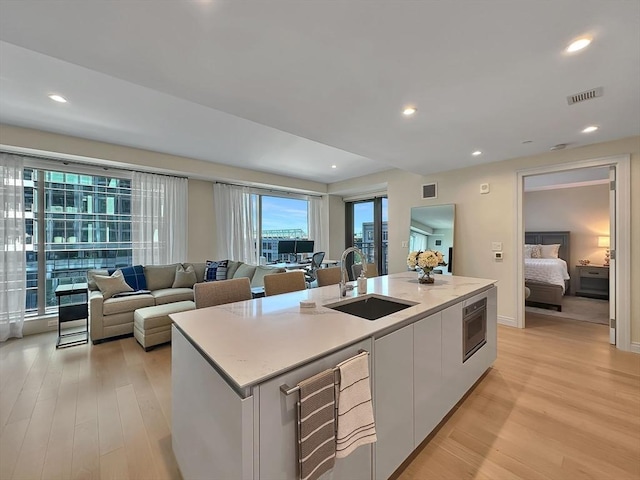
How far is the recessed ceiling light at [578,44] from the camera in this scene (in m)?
1.55

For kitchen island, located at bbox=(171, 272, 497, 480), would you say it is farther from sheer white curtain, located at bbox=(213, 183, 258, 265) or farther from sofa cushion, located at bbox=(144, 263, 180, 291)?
sheer white curtain, located at bbox=(213, 183, 258, 265)

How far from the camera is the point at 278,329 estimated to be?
1.36m

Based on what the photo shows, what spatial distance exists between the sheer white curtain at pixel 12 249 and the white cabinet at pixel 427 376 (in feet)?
16.3

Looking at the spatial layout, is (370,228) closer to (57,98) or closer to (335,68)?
(335,68)

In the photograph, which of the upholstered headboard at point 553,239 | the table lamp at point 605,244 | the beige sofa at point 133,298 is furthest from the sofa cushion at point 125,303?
the table lamp at point 605,244

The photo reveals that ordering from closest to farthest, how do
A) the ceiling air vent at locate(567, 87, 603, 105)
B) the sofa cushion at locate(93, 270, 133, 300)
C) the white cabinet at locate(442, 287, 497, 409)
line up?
the white cabinet at locate(442, 287, 497, 409) → the ceiling air vent at locate(567, 87, 603, 105) → the sofa cushion at locate(93, 270, 133, 300)

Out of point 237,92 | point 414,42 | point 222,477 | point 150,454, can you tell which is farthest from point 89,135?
point 222,477

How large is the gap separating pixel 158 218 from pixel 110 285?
1404mm

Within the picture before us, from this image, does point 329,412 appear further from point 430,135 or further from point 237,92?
point 430,135

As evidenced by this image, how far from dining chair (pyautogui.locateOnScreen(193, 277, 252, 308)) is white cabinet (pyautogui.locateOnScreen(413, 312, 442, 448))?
4.28 ft

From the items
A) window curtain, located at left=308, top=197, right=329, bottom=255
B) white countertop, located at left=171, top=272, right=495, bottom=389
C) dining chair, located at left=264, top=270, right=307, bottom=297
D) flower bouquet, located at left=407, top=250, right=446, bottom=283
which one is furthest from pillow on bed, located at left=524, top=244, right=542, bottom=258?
dining chair, located at left=264, top=270, right=307, bottom=297

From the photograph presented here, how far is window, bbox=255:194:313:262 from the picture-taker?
6191 millimetres

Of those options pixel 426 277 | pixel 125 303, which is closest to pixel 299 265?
pixel 125 303

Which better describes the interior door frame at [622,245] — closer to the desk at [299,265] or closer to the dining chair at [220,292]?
the dining chair at [220,292]
